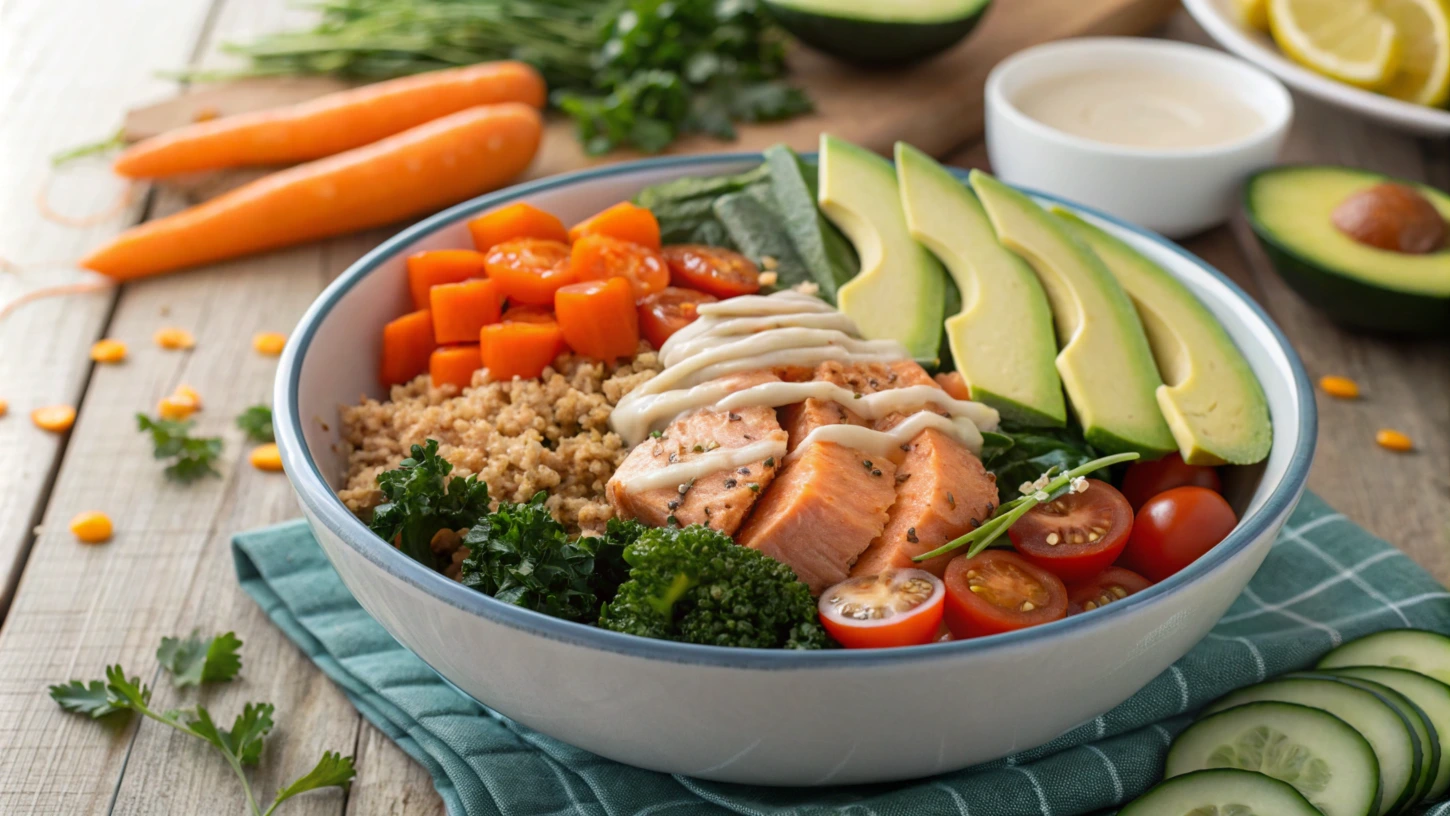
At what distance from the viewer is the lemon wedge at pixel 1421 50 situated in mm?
4246

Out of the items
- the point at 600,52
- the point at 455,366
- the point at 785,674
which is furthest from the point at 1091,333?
the point at 600,52

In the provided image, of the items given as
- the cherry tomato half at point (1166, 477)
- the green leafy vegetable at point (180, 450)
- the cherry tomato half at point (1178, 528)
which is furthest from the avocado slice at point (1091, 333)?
the green leafy vegetable at point (180, 450)

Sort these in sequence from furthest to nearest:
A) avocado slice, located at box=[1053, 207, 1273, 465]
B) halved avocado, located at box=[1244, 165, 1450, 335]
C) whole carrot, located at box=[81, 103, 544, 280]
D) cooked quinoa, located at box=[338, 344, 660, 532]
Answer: whole carrot, located at box=[81, 103, 544, 280] < halved avocado, located at box=[1244, 165, 1450, 335] < avocado slice, located at box=[1053, 207, 1273, 465] < cooked quinoa, located at box=[338, 344, 660, 532]

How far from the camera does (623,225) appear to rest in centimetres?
317

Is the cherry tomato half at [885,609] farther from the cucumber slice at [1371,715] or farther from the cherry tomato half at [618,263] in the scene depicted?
the cherry tomato half at [618,263]

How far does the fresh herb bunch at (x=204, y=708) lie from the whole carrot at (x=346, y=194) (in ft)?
6.05

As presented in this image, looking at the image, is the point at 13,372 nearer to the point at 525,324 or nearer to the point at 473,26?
the point at 525,324

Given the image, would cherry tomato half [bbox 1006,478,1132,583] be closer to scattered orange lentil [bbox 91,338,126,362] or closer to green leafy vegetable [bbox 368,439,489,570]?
green leafy vegetable [bbox 368,439,489,570]

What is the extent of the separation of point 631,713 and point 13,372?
8.52ft

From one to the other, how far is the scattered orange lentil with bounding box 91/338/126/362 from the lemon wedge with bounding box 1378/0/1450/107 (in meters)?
4.23

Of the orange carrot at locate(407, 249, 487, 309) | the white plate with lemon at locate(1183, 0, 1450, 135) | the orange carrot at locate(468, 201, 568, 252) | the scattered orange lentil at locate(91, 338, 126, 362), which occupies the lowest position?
the scattered orange lentil at locate(91, 338, 126, 362)

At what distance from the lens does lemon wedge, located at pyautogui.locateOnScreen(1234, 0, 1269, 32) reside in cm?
461

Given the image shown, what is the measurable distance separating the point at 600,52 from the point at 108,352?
2.20 m

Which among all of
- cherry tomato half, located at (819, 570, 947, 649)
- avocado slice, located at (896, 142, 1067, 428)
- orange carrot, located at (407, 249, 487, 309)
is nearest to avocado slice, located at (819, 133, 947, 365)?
avocado slice, located at (896, 142, 1067, 428)
